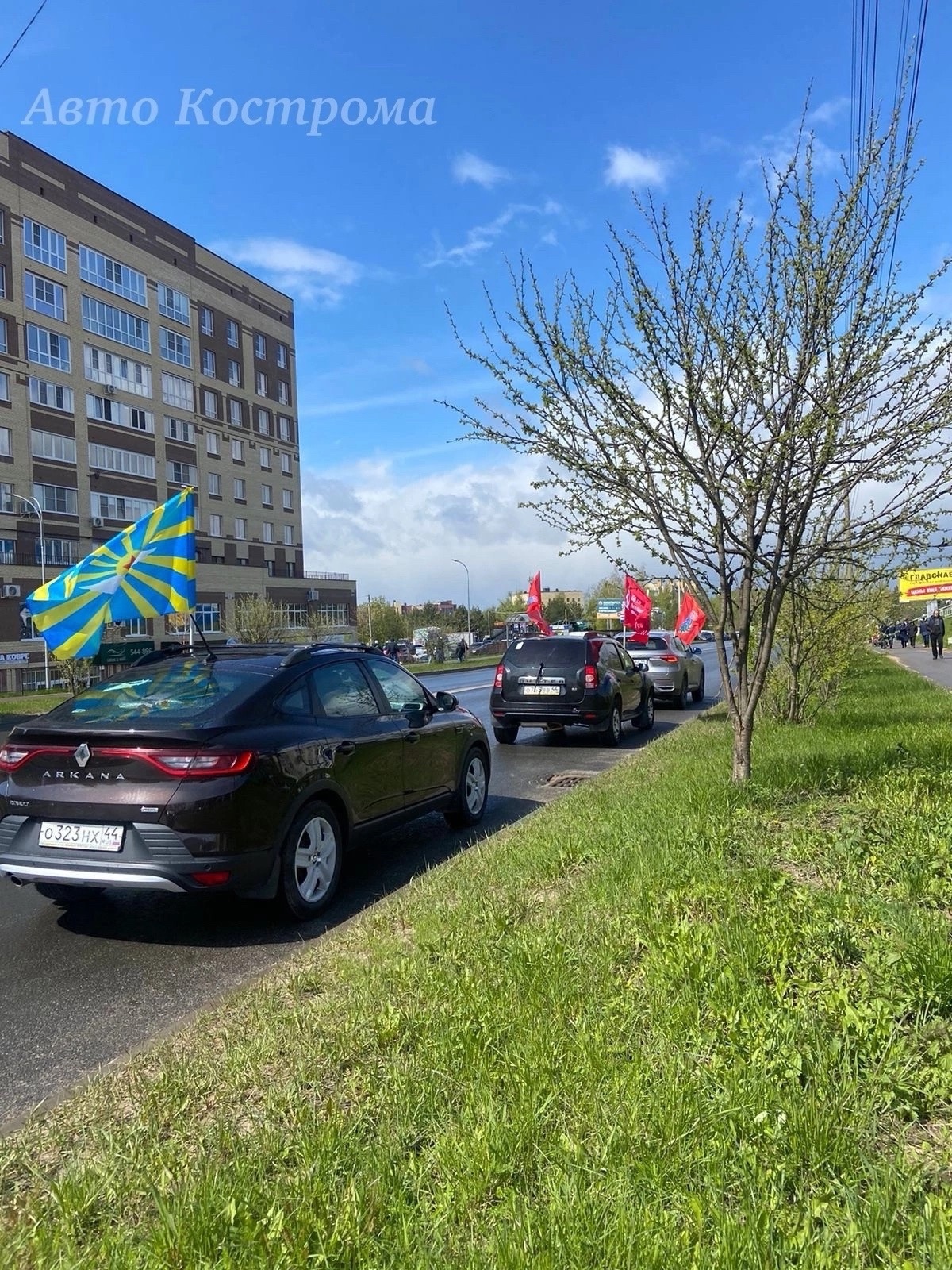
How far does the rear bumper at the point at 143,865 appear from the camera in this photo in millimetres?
4562

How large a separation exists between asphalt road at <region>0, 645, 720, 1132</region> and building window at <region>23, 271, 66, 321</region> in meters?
50.1

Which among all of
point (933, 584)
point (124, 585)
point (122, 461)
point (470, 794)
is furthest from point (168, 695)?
point (122, 461)

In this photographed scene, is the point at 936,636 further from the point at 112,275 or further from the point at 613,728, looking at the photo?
the point at 112,275

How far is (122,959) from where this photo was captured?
4.69m

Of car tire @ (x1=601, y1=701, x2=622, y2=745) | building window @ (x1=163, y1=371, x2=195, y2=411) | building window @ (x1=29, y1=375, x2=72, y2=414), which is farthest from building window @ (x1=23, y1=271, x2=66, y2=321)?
car tire @ (x1=601, y1=701, x2=622, y2=745)

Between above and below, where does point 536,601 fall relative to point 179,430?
below

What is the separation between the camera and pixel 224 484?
64.3m

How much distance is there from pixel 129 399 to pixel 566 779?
52.7 metres

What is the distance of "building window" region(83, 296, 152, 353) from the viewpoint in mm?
52125

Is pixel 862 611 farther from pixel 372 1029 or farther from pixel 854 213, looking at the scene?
pixel 372 1029

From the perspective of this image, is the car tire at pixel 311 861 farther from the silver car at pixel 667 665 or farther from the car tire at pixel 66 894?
the silver car at pixel 667 665

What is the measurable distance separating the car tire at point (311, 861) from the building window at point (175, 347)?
59.0m

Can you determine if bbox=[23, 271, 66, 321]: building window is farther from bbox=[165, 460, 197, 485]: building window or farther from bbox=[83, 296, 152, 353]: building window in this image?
bbox=[165, 460, 197, 485]: building window

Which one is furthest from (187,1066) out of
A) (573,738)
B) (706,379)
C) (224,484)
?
(224,484)
